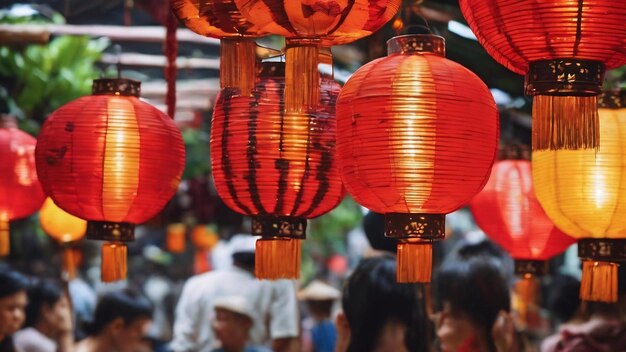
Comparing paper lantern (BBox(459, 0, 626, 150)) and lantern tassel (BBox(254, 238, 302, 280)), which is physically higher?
paper lantern (BBox(459, 0, 626, 150))

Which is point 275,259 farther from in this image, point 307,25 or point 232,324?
point 232,324

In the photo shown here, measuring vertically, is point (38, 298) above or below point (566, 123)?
below

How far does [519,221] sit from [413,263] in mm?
2223

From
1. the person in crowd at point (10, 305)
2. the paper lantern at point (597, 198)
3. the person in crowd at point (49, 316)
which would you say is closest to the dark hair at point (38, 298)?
the person in crowd at point (49, 316)

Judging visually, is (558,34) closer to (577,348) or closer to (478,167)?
(478,167)

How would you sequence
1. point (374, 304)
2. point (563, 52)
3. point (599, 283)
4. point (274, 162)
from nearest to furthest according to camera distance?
point (563, 52) → point (274, 162) → point (599, 283) → point (374, 304)

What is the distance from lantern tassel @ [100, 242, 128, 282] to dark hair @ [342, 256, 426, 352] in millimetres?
1204

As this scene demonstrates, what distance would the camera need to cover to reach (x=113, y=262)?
219 inches

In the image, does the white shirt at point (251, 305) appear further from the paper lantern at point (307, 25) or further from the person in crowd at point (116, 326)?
the paper lantern at point (307, 25)

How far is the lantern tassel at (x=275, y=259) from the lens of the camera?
15.6ft

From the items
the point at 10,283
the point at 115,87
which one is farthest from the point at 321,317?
the point at 115,87

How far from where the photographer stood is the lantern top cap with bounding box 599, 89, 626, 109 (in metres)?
5.11

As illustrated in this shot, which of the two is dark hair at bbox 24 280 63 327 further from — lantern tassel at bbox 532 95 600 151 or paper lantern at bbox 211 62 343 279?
lantern tassel at bbox 532 95 600 151

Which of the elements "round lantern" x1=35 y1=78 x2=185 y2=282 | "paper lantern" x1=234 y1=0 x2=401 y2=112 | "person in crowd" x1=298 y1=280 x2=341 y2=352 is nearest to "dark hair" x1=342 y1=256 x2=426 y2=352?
"round lantern" x1=35 y1=78 x2=185 y2=282
